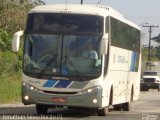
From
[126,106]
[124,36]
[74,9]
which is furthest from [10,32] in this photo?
[74,9]

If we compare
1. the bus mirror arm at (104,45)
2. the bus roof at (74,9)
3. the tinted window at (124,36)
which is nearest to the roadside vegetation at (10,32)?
the tinted window at (124,36)

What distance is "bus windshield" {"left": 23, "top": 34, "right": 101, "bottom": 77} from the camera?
19578mm

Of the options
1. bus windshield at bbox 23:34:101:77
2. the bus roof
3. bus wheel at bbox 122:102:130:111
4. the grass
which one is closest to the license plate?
bus windshield at bbox 23:34:101:77

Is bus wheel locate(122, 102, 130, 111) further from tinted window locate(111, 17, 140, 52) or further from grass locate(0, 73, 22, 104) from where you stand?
grass locate(0, 73, 22, 104)

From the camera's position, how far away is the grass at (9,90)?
32406mm

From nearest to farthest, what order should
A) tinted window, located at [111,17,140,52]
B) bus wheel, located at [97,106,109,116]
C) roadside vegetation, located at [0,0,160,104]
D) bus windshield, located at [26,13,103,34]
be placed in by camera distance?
1. bus windshield, located at [26,13,103,34]
2. bus wheel, located at [97,106,109,116]
3. tinted window, located at [111,17,140,52]
4. roadside vegetation, located at [0,0,160,104]

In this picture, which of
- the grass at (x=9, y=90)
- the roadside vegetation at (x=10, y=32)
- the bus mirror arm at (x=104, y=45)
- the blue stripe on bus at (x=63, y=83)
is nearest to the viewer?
the bus mirror arm at (x=104, y=45)

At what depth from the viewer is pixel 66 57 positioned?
19641 mm

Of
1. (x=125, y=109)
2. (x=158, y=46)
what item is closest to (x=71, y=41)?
(x=125, y=109)

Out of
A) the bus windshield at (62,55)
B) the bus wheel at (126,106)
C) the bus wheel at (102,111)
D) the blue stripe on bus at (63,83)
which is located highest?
the bus windshield at (62,55)

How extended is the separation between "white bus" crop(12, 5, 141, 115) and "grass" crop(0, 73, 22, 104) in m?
11.9

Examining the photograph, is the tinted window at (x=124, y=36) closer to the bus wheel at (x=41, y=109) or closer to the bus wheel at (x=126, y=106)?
the bus wheel at (x=126, y=106)

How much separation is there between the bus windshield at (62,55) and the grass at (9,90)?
11874 mm

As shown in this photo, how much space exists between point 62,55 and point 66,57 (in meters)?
0.17
